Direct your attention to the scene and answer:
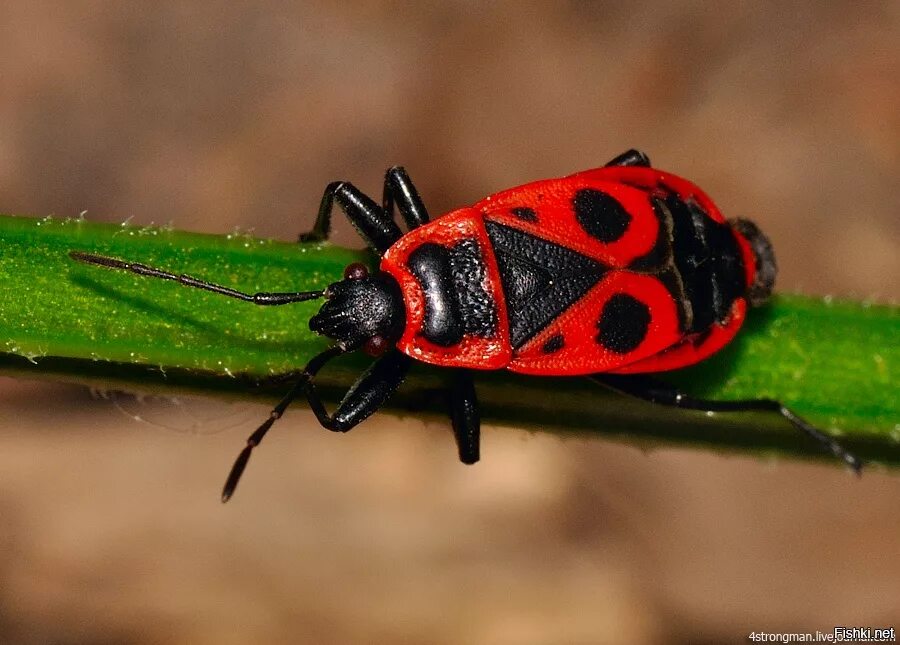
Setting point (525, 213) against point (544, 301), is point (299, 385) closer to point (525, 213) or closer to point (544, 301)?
point (544, 301)

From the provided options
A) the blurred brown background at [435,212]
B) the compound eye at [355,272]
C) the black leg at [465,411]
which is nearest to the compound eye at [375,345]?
the compound eye at [355,272]

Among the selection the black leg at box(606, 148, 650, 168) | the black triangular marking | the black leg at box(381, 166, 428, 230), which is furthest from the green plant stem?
the black leg at box(606, 148, 650, 168)

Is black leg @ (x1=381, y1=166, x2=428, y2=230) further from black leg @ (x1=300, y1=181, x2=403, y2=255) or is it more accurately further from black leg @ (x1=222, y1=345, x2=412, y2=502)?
black leg @ (x1=222, y1=345, x2=412, y2=502)

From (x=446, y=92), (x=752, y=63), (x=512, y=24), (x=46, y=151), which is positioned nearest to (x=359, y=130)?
(x=446, y=92)

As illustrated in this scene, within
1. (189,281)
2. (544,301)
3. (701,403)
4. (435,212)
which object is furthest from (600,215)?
(435,212)

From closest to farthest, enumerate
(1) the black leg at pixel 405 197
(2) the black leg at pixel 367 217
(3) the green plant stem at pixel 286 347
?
1. (3) the green plant stem at pixel 286 347
2. (2) the black leg at pixel 367 217
3. (1) the black leg at pixel 405 197

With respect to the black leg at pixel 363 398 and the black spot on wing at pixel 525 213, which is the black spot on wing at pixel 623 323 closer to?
the black spot on wing at pixel 525 213
